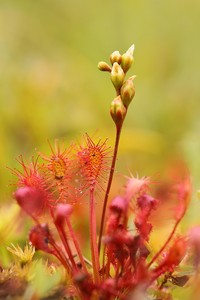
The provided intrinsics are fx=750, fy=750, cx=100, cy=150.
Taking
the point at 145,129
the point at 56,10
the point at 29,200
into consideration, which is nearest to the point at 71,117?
the point at 145,129

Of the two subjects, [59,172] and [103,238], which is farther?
[59,172]

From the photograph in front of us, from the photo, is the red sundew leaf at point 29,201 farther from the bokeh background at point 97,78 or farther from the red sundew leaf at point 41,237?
the bokeh background at point 97,78

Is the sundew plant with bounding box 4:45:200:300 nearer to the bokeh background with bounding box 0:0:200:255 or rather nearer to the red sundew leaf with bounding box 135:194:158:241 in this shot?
the red sundew leaf with bounding box 135:194:158:241

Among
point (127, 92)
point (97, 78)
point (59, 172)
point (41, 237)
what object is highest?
point (97, 78)

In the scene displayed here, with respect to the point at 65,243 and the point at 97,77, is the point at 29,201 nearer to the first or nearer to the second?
the point at 65,243

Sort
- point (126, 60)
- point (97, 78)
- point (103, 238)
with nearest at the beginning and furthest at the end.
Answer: point (103, 238)
point (126, 60)
point (97, 78)

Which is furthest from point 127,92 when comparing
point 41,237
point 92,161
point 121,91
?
point 41,237

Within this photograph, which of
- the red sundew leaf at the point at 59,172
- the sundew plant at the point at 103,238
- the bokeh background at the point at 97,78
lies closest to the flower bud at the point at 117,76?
the sundew plant at the point at 103,238
